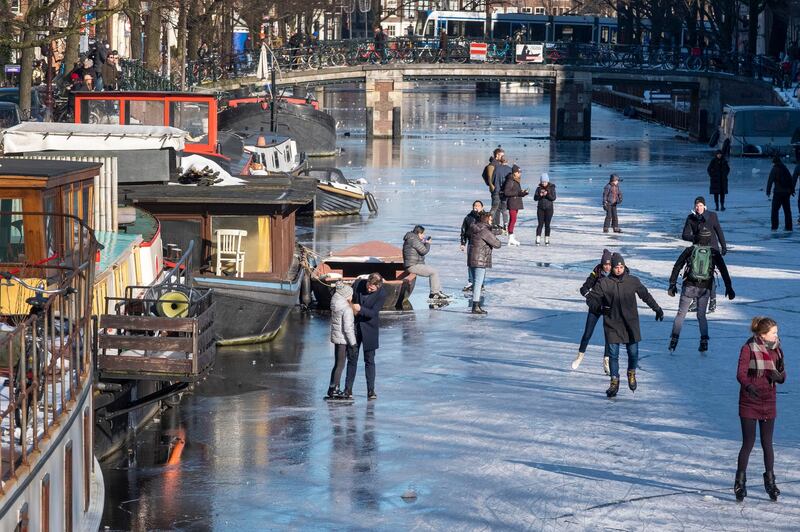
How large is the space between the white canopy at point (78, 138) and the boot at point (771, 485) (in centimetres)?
1301

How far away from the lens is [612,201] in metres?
33.9

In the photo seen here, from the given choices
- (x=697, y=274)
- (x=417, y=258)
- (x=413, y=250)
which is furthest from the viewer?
(x=417, y=258)

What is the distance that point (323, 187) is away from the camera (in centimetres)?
4056

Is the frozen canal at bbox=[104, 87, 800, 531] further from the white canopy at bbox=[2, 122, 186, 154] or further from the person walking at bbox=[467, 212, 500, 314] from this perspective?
the white canopy at bbox=[2, 122, 186, 154]

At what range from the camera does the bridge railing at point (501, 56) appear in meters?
76.1

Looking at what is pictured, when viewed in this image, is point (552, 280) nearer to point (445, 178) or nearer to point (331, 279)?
point (331, 279)

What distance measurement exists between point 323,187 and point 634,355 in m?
23.4

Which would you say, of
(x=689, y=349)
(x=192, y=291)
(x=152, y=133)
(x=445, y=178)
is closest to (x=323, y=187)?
(x=445, y=178)

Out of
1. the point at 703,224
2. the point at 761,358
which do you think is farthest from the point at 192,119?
the point at 761,358

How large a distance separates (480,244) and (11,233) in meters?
11.2

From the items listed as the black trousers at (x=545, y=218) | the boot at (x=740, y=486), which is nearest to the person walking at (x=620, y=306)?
the boot at (x=740, y=486)

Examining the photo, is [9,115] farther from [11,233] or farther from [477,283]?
[11,233]

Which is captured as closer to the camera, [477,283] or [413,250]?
[477,283]

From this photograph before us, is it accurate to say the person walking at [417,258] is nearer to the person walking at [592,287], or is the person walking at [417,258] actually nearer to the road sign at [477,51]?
the person walking at [592,287]
